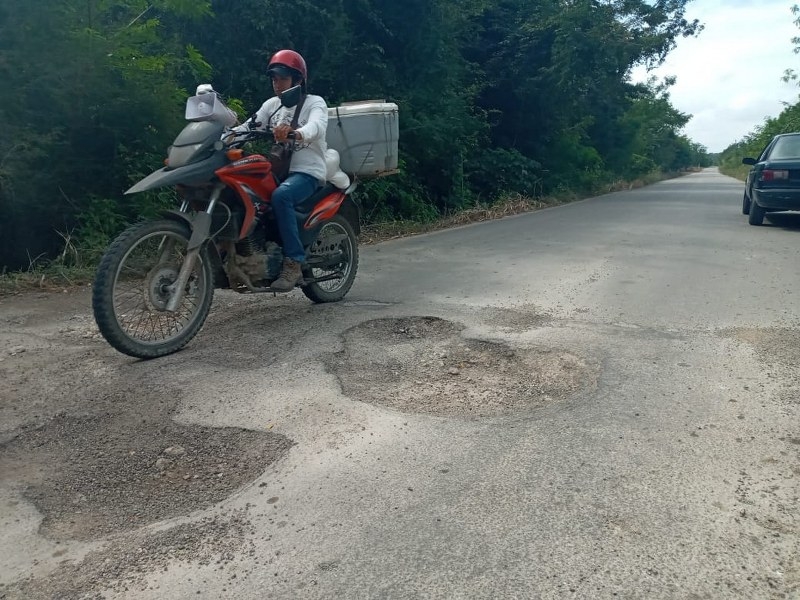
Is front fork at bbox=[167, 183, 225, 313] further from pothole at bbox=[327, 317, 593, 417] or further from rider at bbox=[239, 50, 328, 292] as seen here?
pothole at bbox=[327, 317, 593, 417]

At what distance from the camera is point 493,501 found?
8.29ft

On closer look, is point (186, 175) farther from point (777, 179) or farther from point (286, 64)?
point (777, 179)

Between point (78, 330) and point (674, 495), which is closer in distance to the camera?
point (674, 495)

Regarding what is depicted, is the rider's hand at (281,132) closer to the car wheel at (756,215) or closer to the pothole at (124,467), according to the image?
the pothole at (124,467)

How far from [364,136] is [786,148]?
28.8 ft

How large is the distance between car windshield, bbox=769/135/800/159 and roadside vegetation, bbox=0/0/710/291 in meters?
5.45

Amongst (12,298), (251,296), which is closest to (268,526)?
(251,296)

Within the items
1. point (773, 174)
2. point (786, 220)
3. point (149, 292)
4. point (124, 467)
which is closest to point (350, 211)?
point (149, 292)

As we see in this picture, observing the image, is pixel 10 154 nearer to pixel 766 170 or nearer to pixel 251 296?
pixel 251 296

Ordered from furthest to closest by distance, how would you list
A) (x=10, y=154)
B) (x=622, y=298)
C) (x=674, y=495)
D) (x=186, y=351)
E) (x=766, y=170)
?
(x=766, y=170) < (x=10, y=154) < (x=622, y=298) < (x=186, y=351) < (x=674, y=495)

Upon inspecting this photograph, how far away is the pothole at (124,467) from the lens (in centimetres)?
249

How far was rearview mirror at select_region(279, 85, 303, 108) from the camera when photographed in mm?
4699

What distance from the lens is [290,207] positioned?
16.0 feet

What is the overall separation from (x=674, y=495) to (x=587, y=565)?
24.1 inches
